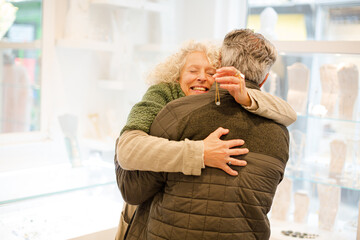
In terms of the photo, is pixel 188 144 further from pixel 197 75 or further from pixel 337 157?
pixel 337 157

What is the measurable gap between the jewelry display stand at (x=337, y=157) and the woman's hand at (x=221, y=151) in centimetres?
151

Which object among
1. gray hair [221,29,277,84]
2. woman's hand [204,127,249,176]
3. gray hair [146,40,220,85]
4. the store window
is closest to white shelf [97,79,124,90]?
the store window

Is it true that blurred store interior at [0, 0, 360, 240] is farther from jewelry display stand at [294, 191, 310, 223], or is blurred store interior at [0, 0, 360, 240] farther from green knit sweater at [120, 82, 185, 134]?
green knit sweater at [120, 82, 185, 134]

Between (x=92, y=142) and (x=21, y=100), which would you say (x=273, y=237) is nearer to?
(x=92, y=142)

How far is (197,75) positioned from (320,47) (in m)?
1.12

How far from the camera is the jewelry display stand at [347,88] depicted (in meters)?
2.70

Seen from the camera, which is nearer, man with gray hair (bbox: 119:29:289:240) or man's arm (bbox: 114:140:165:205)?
man with gray hair (bbox: 119:29:289:240)

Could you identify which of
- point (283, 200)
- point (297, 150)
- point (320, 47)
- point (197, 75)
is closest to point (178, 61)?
point (197, 75)

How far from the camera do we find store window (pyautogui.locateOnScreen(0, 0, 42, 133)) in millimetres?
2682

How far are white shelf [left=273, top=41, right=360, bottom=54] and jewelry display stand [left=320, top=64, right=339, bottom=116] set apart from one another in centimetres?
17

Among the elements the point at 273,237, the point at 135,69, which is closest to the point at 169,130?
the point at 273,237

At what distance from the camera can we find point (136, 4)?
339 cm

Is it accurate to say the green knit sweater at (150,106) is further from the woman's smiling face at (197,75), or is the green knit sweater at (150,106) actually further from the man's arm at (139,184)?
the man's arm at (139,184)

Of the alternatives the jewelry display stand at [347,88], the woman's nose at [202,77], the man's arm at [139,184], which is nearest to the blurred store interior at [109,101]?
the jewelry display stand at [347,88]
